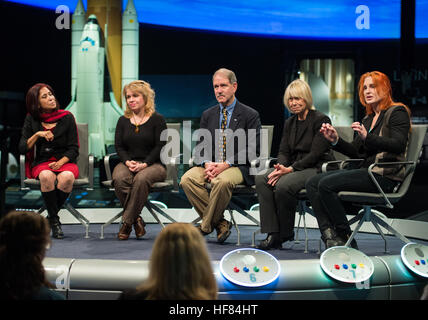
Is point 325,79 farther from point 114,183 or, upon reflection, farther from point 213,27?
point 114,183

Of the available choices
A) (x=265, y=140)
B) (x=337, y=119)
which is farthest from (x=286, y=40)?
(x=265, y=140)

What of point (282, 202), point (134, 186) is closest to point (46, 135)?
point (134, 186)

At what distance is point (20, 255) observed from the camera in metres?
1.78

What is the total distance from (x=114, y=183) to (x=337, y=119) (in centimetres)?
327

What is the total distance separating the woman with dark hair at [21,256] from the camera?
Result: 1.75m

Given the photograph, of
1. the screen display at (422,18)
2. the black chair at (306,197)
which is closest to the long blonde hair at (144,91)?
the black chair at (306,197)

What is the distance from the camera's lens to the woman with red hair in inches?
142

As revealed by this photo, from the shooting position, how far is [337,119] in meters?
6.58

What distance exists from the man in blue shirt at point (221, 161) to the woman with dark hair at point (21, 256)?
242 cm

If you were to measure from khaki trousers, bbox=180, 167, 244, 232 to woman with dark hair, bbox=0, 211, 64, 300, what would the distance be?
2.41 meters

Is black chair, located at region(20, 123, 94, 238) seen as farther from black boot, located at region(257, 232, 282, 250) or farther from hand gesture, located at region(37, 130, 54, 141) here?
black boot, located at region(257, 232, 282, 250)

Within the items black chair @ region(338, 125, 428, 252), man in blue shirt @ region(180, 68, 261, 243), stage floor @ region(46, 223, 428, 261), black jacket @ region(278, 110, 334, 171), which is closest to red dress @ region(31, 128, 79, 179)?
stage floor @ region(46, 223, 428, 261)

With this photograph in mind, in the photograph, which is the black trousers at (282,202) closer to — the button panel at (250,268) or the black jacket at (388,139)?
the black jacket at (388,139)

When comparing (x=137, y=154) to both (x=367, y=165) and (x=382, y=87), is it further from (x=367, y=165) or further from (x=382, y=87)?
(x=382, y=87)
